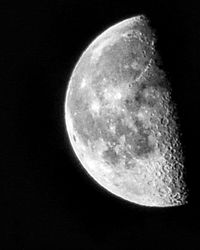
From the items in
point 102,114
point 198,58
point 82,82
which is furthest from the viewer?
point 82,82

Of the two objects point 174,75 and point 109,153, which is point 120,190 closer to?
point 109,153

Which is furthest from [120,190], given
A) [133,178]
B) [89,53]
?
[89,53]

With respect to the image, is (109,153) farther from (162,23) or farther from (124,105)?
(162,23)

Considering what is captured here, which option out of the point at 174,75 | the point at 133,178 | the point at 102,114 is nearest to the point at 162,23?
the point at 174,75

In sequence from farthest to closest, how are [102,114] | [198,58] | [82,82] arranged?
[82,82], [102,114], [198,58]

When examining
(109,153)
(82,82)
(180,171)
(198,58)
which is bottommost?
(180,171)

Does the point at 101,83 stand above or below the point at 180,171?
above

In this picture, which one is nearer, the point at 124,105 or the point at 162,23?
the point at 124,105
